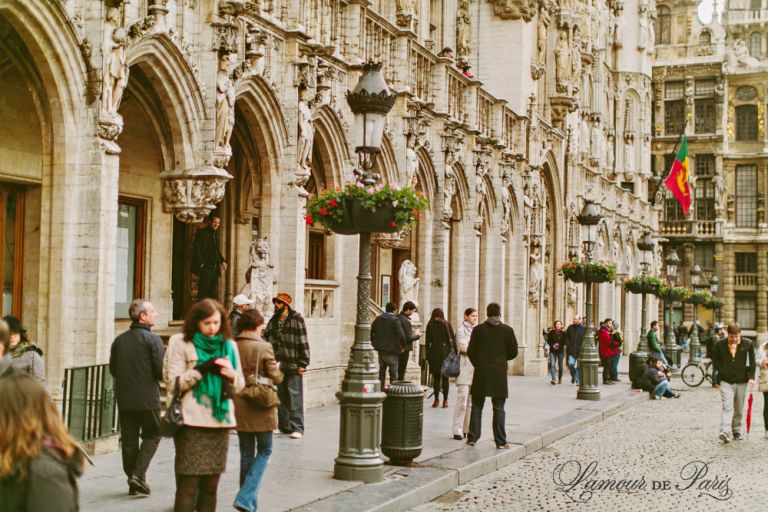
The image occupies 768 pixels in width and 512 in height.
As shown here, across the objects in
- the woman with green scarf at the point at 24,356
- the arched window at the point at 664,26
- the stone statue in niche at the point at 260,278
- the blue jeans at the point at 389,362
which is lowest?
the blue jeans at the point at 389,362

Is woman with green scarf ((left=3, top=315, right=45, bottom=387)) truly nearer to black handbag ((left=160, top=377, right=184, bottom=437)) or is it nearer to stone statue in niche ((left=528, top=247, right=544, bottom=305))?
black handbag ((left=160, top=377, right=184, bottom=437))

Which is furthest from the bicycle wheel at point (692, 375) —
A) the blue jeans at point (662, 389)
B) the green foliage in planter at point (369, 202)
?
the green foliage in planter at point (369, 202)

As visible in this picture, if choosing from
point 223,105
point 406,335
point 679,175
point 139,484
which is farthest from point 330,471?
point 679,175

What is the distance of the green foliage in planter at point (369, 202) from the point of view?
37.4ft

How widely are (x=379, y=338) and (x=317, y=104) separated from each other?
4111 millimetres

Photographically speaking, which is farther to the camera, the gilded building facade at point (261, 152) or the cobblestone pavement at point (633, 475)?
the gilded building facade at point (261, 152)

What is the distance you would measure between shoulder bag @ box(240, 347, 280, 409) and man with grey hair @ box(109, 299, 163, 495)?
4.52 feet

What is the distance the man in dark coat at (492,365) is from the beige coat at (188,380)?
6769mm

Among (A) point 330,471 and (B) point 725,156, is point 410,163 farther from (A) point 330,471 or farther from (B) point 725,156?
(B) point 725,156

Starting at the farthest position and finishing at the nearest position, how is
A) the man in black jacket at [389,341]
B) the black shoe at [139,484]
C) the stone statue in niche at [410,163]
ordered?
the stone statue in niche at [410,163], the man in black jacket at [389,341], the black shoe at [139,484]

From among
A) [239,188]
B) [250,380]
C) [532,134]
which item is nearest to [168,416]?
[250,380]

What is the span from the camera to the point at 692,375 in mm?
30500

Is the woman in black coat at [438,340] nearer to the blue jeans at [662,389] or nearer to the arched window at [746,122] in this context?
the blue jeans at [662,389]

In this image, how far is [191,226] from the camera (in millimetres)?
18734
